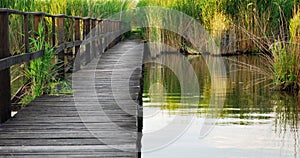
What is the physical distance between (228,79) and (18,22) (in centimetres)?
385

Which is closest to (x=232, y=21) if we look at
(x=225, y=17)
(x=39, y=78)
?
(x=225, y=17)

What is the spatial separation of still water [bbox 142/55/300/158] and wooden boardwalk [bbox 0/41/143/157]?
0.50 metres

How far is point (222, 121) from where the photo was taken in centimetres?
723

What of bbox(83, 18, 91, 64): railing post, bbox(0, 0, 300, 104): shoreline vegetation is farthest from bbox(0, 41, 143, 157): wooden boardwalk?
bbox(0, 0, 300, 104): shoreline vegetation

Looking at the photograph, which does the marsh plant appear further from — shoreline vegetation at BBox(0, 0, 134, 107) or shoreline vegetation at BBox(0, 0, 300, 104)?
shoreline vegetation at BBox(0, 0, 300, 104)

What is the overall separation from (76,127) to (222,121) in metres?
2.60

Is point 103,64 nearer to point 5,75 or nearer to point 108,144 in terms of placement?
point 5,75

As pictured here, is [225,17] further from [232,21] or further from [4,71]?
[4,71]

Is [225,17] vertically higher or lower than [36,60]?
higher

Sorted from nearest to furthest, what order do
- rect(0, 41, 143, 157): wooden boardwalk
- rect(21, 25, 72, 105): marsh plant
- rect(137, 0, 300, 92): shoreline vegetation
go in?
rect(0, 41, 143, 157): wooden boardwalk, rect(21, 25, 72, 105): marsh plant, rect(137, 0, 300, 92): shoreline vegetation

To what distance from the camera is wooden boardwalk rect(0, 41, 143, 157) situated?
425 centimetres

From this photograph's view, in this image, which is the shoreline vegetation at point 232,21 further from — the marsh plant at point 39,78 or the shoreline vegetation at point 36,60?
the marsh plant at point 39,78

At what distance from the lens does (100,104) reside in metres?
6.20

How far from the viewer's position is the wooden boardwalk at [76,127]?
4.25 metres
